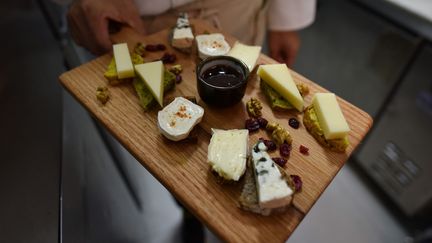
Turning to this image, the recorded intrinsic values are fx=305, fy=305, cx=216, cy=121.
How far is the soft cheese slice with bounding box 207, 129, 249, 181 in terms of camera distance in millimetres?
573

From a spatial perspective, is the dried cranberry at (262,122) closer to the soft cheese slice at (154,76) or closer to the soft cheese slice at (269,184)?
the soft cheese slice at (269,184)

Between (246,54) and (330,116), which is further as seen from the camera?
(246,54)

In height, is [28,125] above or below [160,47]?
below

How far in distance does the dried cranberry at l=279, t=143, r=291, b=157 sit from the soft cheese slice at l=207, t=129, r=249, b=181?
0.25ft

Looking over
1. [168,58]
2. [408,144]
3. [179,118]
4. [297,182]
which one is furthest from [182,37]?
[408,144]

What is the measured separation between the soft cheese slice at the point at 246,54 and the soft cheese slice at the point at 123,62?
26cm

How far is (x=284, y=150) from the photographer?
0.63 meters

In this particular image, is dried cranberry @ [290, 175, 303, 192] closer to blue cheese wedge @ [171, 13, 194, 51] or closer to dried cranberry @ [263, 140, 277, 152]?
dried cranberry @ [263, 140, 277, 152]

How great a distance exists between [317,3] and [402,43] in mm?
446

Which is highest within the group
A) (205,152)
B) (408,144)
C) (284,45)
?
(205,152)

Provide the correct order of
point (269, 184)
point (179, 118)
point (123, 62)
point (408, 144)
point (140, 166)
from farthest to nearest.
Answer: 1. point (408, 144)
2. point (140, 166)
3. point (123, 62)
4. point (179, 118)
5. point (269, 184)

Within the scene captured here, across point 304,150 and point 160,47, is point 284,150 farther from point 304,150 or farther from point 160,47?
point 160,47

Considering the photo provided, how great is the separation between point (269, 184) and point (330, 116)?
228 mm

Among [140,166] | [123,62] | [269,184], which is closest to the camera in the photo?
[269,184]
